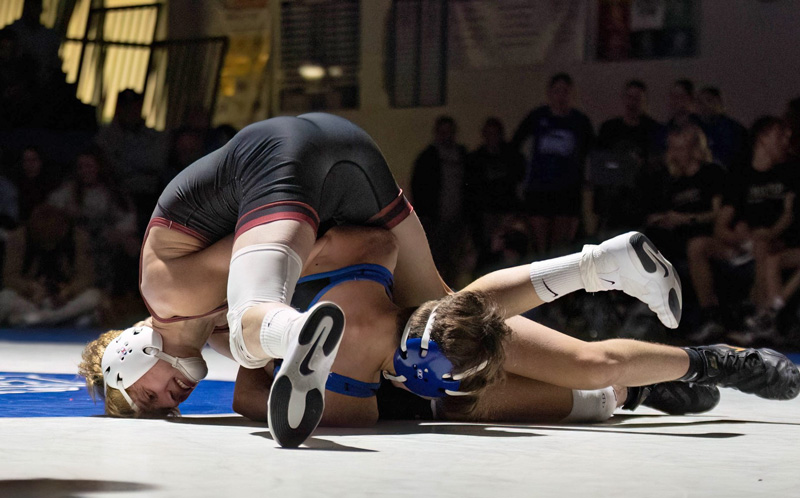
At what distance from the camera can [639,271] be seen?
7.44 feet

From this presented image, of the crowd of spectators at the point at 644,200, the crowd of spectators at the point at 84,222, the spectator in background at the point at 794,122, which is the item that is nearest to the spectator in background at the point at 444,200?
the crowd of spectators at the point at 644,200

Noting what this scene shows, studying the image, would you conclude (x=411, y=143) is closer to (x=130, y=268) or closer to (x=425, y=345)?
(x=130, y=268)

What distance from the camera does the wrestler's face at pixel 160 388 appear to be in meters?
2.31

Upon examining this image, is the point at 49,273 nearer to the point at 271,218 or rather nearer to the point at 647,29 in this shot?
the point at 647,29

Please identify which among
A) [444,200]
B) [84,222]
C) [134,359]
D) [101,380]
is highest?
[134,359]

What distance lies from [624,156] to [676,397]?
3.15m

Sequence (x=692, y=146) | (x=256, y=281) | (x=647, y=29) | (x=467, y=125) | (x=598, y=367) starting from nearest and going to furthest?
(x=256, y=281) < (x=598, y=367) < (x=692, y=146) < (x=647, y=29) < (x=467, y=125)

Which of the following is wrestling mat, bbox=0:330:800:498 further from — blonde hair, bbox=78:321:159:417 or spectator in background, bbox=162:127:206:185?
spectator in background, bbox=162:127:206:185

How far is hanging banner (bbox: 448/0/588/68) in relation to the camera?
6.34 metres

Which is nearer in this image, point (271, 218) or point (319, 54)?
point (271, 218)

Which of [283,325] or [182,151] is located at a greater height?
[283,325]

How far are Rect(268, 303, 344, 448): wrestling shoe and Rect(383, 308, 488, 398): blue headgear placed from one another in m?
0.43

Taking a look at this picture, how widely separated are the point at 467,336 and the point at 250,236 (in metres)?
0.48

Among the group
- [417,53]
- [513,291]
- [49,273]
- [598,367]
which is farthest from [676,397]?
[49,273]
